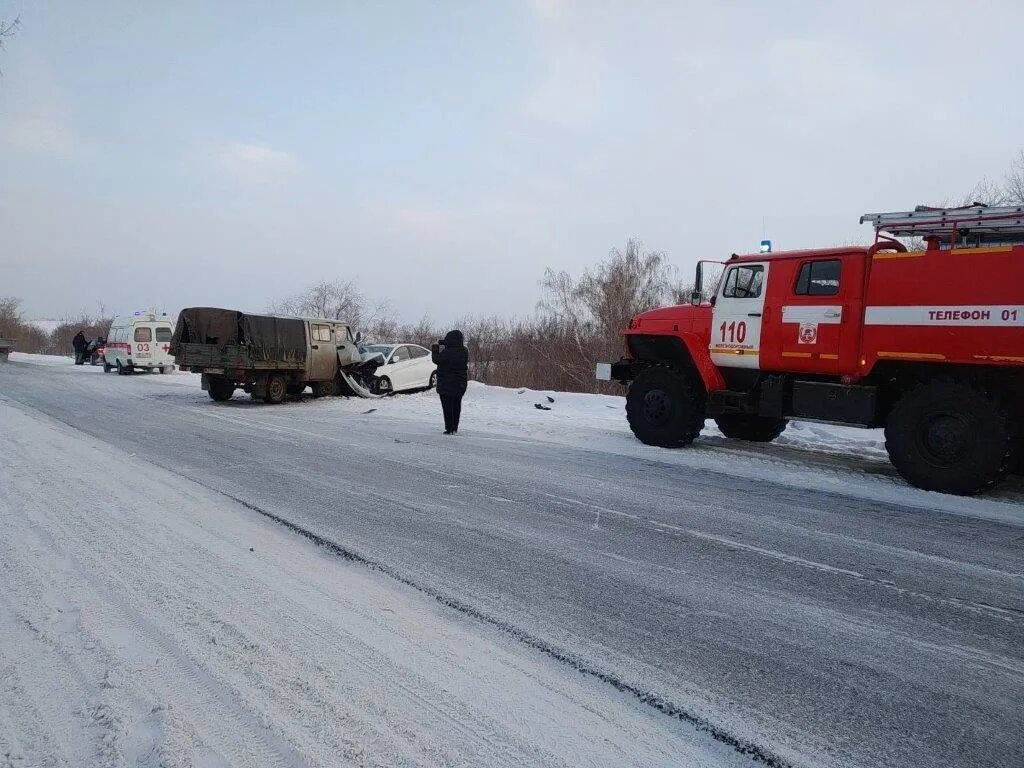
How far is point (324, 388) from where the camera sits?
17.4 meters

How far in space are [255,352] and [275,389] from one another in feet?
3.53

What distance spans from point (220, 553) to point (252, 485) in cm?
228

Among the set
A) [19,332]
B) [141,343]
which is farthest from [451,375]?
[19,332]

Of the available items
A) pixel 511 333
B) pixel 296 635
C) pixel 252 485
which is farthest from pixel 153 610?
pixel 511 333

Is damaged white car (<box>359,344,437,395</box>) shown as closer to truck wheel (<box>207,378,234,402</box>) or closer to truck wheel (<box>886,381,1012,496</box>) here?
truck wheel (<box>207,378,234,402</box>)

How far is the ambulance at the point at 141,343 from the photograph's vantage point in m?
26.0

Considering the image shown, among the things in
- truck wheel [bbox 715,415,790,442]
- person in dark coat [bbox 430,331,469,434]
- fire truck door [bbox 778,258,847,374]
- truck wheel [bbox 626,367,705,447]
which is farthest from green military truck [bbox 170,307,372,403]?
fire truck door [bbox 778,258,847,374]

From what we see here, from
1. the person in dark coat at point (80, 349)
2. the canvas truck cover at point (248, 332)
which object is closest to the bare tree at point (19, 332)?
the person in dark coat at point (80, 349)

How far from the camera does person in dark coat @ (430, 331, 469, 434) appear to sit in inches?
425

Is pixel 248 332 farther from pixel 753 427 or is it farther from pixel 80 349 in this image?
pixel 80 349

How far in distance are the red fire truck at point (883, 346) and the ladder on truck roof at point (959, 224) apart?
0.7 inches

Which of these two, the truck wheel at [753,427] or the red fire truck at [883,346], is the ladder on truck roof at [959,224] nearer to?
the red fire truck at [883,346]

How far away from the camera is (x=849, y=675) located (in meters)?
2.90

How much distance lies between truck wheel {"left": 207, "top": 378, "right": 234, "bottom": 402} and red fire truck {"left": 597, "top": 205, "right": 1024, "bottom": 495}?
418 inches
